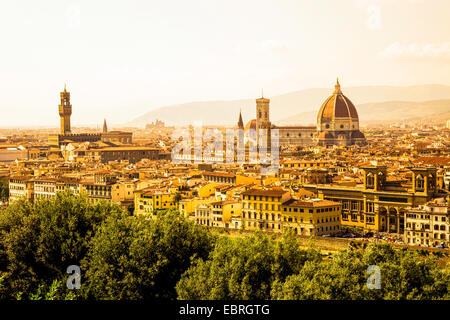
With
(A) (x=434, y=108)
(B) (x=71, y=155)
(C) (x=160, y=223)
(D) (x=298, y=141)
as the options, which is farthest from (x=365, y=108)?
(C) (x=160, y=223)

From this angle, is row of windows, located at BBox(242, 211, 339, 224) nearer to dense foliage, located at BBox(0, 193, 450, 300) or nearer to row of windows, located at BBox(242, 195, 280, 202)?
row of windows, located at BBox(242, 195, 280, 202)

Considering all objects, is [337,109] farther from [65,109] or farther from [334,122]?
[65,109]

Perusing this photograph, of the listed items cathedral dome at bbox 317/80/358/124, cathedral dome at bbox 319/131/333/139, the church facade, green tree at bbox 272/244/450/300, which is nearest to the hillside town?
green tree at bbox 272/244/450/300

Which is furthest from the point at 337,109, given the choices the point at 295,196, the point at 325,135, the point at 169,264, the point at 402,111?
the point at 169,264

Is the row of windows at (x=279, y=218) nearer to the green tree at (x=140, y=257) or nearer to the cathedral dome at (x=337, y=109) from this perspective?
the green tree at (x=140, y=257)

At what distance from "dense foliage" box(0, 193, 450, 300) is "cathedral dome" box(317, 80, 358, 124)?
277ft

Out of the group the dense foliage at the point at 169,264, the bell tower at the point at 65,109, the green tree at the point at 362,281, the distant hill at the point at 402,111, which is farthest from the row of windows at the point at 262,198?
the distant hill at the point at 402,111

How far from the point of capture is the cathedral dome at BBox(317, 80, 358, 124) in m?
105

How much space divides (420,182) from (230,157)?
43.3m

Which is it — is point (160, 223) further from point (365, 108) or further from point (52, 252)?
point (365, 108)

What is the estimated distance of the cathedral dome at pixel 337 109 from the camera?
105188mm

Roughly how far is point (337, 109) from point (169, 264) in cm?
8863

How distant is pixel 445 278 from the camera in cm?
1656
